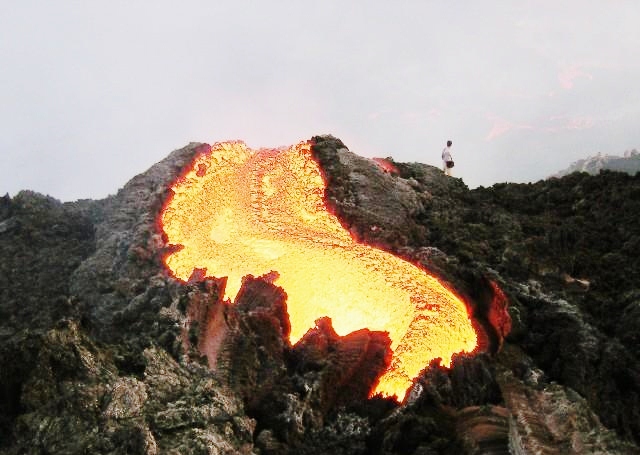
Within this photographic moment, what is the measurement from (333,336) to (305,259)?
3638 mm

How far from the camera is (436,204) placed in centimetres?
1830

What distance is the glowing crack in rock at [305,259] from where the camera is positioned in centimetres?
1377

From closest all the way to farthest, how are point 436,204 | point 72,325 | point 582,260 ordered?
point 72,325 < point 582,260 < point 436,204

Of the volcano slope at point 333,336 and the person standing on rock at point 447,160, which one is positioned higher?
the person standing on rock at point 447,160

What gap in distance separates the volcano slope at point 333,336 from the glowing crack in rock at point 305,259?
383mm

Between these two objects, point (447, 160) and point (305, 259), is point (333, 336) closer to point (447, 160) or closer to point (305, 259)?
point (305, 259)

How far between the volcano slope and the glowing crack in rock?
383mm

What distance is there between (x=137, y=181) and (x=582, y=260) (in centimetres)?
1183

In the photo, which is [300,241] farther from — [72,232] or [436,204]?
[72,232]

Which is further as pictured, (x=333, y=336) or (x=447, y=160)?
(x=447, y=160)

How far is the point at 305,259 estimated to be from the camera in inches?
640

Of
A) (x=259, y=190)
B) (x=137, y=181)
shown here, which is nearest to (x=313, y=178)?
(x=259, y=190)

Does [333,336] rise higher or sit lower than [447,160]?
lower

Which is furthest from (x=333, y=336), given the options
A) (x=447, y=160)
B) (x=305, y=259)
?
(x=447, y=160)
